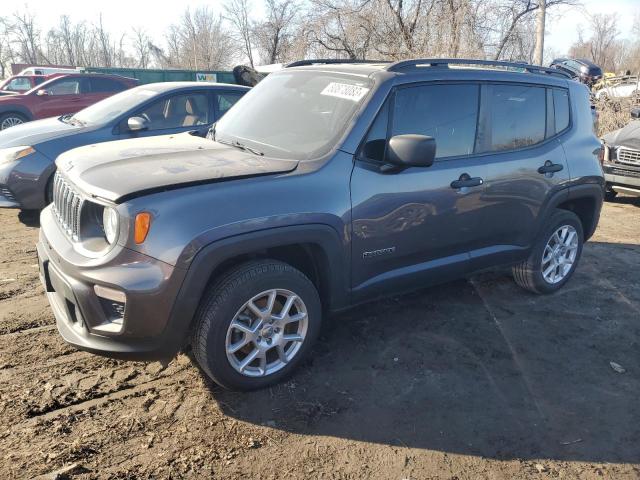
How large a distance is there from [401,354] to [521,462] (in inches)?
43.3

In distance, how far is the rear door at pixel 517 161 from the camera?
12.8 feet

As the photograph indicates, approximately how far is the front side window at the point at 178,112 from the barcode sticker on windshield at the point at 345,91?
3507mm

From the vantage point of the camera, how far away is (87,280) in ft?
8.51

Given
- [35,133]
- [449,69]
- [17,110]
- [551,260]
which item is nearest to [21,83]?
[17,110]

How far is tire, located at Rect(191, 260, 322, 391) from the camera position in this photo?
110 inches

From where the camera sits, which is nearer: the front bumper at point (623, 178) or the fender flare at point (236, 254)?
the fender flare at point (236, 254)

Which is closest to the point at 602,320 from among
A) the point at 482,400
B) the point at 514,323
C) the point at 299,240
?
the point at 514,323

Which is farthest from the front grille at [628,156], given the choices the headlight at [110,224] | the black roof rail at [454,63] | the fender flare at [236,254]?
the headlight at [110,224]

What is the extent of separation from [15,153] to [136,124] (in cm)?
134

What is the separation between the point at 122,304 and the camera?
8.45ft

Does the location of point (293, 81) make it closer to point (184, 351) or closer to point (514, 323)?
point (184, 351)

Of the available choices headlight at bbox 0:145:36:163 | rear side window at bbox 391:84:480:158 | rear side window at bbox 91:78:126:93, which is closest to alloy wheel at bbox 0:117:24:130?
rear side window at bbox 91:78:126:93

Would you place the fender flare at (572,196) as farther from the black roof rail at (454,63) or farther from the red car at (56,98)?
the red car at (56,98)

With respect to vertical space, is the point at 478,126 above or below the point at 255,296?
above
